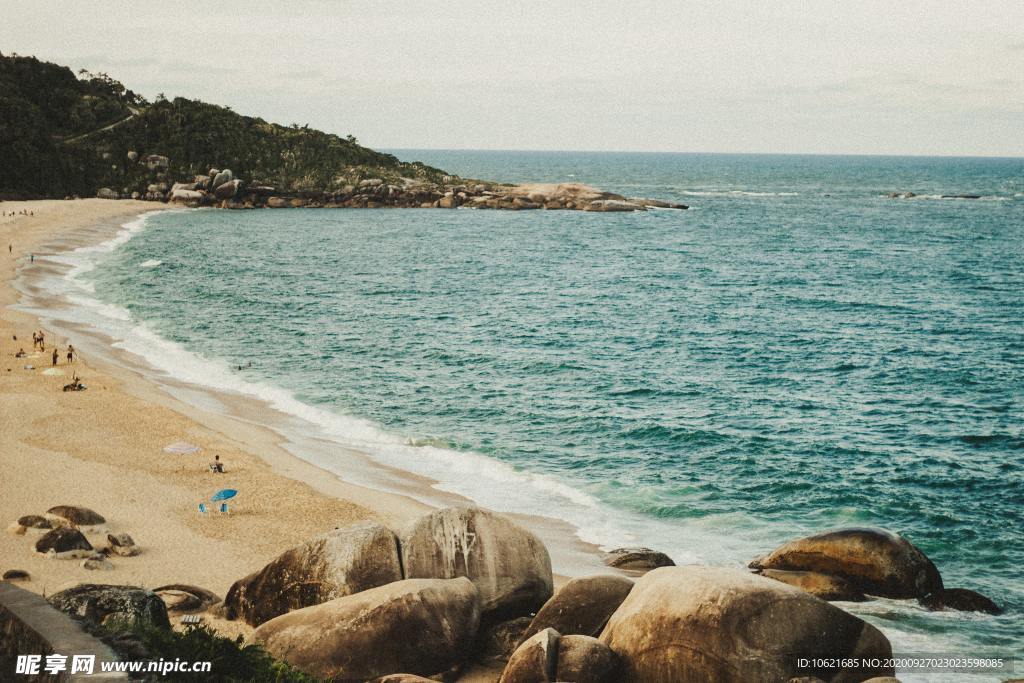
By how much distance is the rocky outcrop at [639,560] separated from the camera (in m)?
20.9

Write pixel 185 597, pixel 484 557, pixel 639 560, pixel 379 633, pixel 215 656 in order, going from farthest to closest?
pixel 639 560
pixel 185 597
pixel 484 557
pixel 379 633
pixel 215 656

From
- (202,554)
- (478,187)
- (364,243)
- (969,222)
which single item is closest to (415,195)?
(478,187)

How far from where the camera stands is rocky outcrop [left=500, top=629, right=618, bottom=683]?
13.8 metres

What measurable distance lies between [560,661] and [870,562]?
Result: 346 inches

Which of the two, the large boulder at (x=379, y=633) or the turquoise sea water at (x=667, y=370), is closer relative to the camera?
the large boulder at (x=379, y=633)

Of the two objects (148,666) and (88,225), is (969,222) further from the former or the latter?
(148,666)

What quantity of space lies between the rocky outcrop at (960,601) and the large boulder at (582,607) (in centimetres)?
754

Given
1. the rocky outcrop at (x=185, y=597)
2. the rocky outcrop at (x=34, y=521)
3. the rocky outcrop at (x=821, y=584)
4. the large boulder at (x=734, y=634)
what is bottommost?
the rocky outcrop at (x=821, y=584)

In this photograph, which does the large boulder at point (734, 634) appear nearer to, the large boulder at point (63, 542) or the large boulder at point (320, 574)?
the large boulder at point (320, 574)

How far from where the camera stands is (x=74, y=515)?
68.6 ft

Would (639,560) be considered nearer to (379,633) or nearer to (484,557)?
(484,557)

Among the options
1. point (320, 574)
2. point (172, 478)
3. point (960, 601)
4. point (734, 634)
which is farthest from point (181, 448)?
point (960, 601)

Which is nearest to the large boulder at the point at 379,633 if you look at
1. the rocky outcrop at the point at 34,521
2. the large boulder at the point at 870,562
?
the rocky outcrop at the point at 34,521

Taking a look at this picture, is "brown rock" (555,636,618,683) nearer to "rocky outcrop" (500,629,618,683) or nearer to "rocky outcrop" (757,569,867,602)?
"rocky outcrop" (500,629,618,683)
